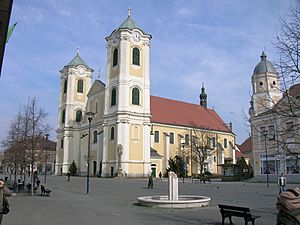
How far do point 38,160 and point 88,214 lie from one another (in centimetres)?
1486

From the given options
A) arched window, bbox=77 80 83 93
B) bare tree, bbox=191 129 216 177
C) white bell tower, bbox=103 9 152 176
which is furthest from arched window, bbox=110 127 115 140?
arched window, bbox=77 80 83 93

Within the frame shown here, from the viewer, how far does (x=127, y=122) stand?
5847 centimetres

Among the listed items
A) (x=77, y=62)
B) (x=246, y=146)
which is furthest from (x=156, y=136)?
(x=246, y=146)

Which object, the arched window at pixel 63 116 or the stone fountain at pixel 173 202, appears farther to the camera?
the arched window at pixel 63 116

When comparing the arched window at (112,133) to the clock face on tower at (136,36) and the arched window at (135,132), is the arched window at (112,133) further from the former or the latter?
the clock face on tower at (136,36)

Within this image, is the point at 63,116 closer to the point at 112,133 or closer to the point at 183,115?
the point at 112,133

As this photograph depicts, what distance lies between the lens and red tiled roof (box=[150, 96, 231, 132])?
2828 inches

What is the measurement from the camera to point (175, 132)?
71.6m

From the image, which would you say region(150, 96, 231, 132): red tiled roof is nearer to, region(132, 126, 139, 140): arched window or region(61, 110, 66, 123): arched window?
region(132, 126, 139, 140): arched window

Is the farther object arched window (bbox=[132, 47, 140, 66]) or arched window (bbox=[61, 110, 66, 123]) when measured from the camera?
arched window (bbox=[61, 110, 66, 123])

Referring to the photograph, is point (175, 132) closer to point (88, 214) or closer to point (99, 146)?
point (99, 146)

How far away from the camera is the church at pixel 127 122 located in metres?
58.9

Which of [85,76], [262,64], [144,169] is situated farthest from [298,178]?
[85,76]

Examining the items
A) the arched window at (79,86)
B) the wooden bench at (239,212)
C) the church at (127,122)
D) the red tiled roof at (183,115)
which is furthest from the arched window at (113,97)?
the wooden bench at (239,212)
